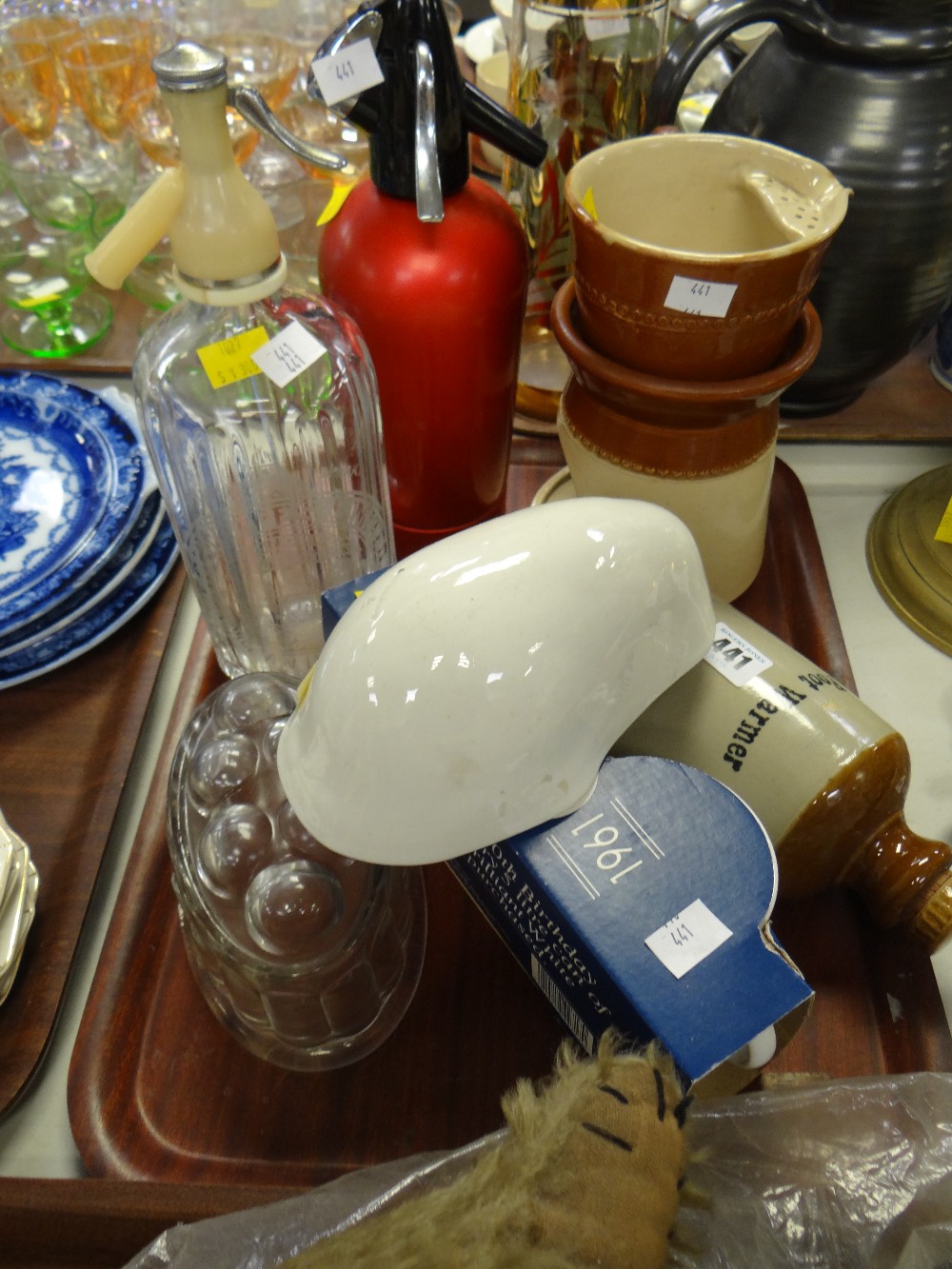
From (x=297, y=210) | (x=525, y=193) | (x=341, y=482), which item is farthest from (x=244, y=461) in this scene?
(x=297, y=210)

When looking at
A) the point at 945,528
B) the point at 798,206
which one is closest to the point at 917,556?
the point at 945,528

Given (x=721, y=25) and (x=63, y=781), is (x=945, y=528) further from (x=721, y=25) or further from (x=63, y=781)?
(x=63, y=781)

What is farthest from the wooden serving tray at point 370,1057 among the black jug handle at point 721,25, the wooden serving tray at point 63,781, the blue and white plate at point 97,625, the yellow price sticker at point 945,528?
the black jug handle at point 721,25

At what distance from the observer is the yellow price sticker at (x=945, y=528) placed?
0.59m

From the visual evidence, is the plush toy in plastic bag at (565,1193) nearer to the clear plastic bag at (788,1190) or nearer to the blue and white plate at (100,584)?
the clear plastic bag at (788,1190)

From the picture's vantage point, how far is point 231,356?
44 centimetres

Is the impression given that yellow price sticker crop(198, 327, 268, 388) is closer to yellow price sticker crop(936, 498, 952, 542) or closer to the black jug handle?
the black jug handle

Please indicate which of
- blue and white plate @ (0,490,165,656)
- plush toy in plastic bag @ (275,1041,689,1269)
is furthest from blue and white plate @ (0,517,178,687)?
plush toy in plastic bag @ (275,1041,689,1269)

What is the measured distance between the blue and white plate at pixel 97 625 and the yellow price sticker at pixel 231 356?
16cm

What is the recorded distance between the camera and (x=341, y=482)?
1.77 feet

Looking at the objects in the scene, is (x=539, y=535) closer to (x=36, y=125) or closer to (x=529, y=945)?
(x=529, y=945)

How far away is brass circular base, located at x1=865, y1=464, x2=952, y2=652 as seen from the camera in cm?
58

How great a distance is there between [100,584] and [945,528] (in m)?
0.50

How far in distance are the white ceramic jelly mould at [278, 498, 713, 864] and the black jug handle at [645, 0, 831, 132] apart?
312 mm
